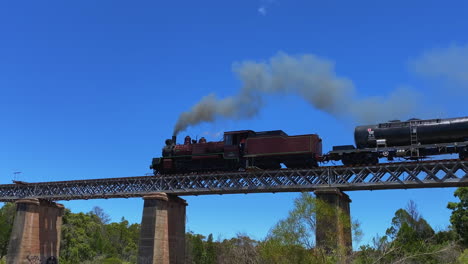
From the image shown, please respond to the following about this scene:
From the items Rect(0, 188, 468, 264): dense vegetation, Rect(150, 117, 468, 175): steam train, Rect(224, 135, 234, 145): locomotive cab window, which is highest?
Rect(224, 135, 234, 145): locomotive cab window

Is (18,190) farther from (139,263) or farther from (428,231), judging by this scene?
(428,231)

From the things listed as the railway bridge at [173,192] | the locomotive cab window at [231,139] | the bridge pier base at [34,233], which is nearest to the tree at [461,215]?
the railway bridge at [173,192]

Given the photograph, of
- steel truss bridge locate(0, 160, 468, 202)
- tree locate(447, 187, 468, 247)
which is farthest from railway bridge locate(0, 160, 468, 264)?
tree locate(447, 187, 468, 247)

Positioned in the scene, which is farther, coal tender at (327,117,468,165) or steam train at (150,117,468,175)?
steam train at (150,117,468,175)

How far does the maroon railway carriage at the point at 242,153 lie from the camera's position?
29.5 meters

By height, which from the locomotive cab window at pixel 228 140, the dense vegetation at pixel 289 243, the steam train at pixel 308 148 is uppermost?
the locomotive cab window at pixel 228 140

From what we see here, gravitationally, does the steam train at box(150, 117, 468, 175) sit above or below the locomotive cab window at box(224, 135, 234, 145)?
below

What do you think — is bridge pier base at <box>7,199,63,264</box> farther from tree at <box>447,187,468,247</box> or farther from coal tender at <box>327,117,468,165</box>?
tree at <box>447,187,468,247</box>

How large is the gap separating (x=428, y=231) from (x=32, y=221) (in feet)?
159

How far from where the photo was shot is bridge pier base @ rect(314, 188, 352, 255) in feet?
79.2

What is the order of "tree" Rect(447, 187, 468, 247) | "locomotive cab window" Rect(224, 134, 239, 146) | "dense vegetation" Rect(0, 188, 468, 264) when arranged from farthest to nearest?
"tree" Rect(447, 187, 468, 247) → "locomotive cab window" Rect(224, 134, 239, 146) → "dense vegetation" Rect(0, 188, 468, 264)

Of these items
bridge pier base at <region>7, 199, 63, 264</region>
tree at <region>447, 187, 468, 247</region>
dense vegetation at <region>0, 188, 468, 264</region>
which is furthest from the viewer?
tree at <region>447, 187, 468, 247</region>

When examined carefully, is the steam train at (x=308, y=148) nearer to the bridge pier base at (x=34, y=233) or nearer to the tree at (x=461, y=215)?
the bridge pier base at (x=34, y=233)

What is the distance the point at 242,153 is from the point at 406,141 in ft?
36.5
